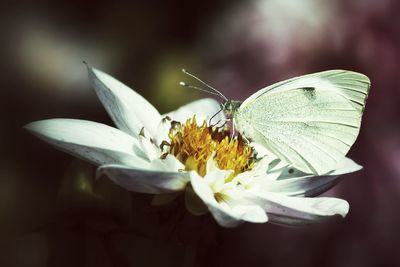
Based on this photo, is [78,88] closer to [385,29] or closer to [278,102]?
[278,102]

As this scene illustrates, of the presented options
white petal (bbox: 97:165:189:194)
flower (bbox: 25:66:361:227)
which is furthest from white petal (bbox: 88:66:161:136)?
white petal (bbox: 97:165:189:194)

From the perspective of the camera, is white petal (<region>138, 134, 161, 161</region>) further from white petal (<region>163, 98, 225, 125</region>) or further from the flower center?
white petal (<region>163, 98, 225, 125</region>)

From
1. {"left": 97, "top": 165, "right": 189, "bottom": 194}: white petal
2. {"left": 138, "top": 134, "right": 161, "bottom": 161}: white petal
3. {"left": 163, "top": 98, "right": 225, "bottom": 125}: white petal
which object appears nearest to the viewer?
{"left": 97, "top": 165, "right": 189, "bottom": 194}: white petal

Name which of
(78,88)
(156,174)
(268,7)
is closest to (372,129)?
(268,7)

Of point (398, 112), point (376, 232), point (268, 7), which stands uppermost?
point (268, 7)

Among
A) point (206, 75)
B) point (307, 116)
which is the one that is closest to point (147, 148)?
point (307, 116)

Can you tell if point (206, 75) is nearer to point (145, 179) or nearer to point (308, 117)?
A: point (308, 117)
